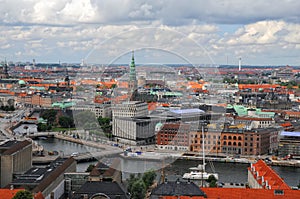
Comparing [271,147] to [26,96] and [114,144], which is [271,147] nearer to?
[114,144]

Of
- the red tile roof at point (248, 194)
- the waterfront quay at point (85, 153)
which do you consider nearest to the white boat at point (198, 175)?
the waterfront quay at point (85, 153)

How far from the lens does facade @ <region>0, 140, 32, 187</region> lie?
31.2ft

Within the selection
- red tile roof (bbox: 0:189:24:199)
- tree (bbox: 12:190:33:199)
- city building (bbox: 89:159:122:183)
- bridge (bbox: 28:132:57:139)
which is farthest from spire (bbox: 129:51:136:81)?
bridge (bbox: 28:132:57:139)

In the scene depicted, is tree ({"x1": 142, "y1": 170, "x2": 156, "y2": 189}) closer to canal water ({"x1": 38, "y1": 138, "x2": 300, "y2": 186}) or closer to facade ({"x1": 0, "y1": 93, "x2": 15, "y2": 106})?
canal water ({"x1": 38, "y1": 138, "x2": 300, "y2": 186})

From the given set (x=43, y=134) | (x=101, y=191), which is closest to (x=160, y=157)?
(x=101, y=191)

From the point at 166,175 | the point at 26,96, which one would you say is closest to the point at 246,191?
the point at 166,175

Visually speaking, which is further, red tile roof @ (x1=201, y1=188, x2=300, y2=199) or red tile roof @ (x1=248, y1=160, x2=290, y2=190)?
red tile roof @ (x1=248, y1=160, x2=290, y2=190)

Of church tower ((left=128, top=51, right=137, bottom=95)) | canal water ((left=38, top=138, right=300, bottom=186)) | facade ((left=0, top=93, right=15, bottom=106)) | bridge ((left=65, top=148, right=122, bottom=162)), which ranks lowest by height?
canal water ((left=38, top=138, right=300, bottom=186))

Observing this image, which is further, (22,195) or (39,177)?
(39,177)

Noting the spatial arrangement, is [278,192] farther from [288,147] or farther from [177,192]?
[288,147]

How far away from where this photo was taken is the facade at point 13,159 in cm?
952

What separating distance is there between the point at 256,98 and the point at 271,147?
12.1 meters

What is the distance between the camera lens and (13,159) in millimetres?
9688

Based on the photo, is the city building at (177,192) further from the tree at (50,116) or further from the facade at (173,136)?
the tree at (50,116)
